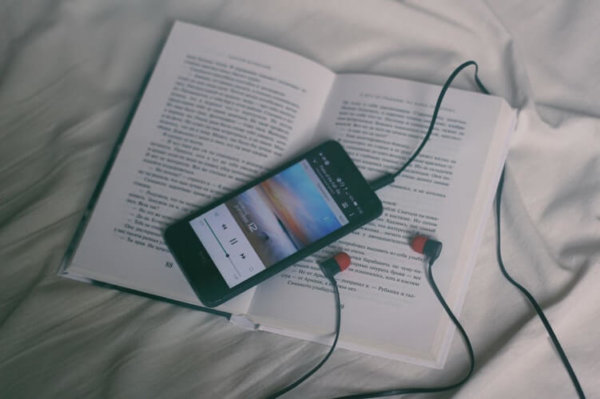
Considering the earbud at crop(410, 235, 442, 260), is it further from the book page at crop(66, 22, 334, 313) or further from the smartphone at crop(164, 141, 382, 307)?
the book page at crop(66, 22, 334, 313)

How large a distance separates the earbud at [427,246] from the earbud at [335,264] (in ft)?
0.21

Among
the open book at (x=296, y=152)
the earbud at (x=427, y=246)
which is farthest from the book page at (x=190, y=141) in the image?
the earbud at (x=427, y=246)

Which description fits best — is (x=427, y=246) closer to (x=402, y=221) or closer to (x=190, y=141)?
(x=402, y=221)

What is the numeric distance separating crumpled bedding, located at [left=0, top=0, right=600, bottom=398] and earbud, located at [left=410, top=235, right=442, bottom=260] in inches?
2.1

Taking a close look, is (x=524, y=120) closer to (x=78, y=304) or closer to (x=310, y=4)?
(x=310, y=4)

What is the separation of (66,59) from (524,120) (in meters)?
0.51

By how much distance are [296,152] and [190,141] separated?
0.36 ft

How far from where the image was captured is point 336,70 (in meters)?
0.68

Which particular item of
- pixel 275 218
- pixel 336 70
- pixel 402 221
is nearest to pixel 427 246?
pixel 402 221

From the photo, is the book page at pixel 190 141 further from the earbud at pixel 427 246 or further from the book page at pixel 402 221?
the earbud at pixel 427 246

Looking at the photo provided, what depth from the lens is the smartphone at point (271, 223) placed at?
55 cm

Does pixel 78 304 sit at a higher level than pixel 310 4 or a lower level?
lower

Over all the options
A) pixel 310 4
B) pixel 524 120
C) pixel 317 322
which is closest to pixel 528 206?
pixel 524 120

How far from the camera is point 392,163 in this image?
60 centimetres
